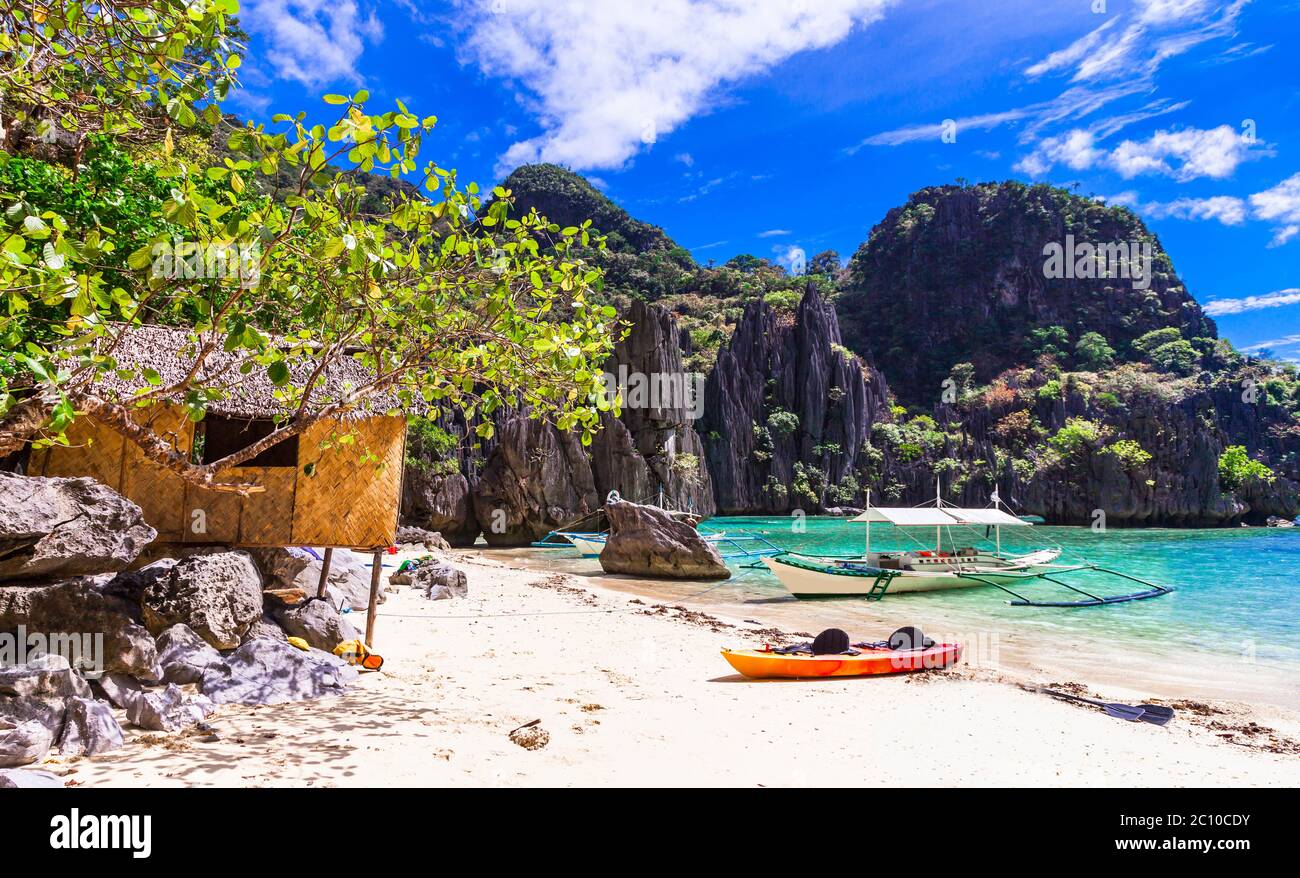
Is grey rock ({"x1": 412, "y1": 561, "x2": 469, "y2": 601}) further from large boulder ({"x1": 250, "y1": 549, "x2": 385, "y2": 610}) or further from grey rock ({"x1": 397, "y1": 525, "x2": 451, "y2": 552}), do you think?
grey rock ({"x1": 397, "y1": 525, "x2": 451, "y2": 552})

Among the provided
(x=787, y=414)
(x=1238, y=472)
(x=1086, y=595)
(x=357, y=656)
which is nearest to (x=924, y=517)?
(x=1086, y=595)

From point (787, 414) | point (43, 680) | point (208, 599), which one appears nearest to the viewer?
point (43, 680)

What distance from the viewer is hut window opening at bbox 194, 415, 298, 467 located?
31.8 ft

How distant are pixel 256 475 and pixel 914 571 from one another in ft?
54.9

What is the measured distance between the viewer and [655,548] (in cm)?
2262

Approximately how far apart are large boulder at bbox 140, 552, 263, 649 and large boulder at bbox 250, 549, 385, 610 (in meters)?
1.79

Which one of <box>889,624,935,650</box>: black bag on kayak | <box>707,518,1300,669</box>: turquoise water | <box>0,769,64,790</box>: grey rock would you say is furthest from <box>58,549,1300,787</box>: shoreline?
<box>707,518,1300,669</box>: turquoise water

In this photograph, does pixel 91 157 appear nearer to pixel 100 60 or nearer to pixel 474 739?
pixel 100 60

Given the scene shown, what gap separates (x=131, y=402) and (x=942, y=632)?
13878mm

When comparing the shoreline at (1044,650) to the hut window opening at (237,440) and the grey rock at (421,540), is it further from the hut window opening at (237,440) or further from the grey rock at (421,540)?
the grey rock at (421,540)

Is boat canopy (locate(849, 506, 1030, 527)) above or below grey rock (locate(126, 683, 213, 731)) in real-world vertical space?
above

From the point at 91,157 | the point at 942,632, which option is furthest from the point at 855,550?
the point at 91,157

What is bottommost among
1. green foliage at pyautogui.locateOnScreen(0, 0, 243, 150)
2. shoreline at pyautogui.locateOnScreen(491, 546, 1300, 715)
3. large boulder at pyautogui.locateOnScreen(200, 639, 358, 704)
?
shoreline at pyautogui.locateOnScreen(491, 546, 1300, 715)

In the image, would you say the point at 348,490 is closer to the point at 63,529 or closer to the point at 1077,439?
the point at 63,529
